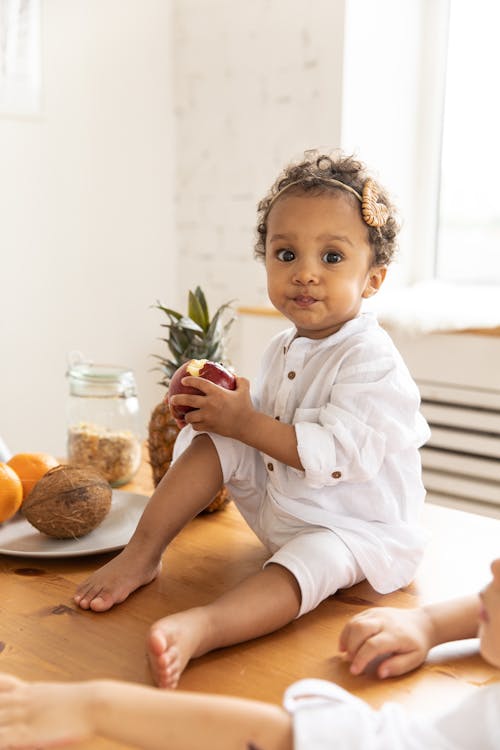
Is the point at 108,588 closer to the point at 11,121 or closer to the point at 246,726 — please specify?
the point at 246,726

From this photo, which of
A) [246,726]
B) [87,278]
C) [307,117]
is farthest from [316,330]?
[87,278]

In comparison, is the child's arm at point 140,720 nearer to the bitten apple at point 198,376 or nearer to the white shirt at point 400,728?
the white shirt at point 400,728

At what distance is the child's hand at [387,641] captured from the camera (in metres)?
0.78

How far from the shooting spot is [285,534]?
103 centimetres

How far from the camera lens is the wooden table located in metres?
0.77

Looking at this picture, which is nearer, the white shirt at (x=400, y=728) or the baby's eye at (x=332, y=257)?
the white shirt at (x=400, y=728)

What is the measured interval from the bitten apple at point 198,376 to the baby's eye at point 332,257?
0.19 meters

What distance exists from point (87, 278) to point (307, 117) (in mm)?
843

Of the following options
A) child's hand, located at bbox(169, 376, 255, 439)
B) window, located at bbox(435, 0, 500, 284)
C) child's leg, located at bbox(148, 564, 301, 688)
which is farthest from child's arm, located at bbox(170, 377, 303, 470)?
window, located at bbox(435, 0, 500, 284)

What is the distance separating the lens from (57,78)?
8.09 ft

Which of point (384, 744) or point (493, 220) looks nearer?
point (384, 744)

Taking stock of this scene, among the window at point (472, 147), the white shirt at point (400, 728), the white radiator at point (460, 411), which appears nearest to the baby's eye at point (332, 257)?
the white shirt at point (400, 728)

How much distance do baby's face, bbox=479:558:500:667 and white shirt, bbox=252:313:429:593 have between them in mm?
363

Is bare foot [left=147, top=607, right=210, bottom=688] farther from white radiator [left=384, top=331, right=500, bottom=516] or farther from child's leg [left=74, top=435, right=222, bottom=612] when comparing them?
white radiator [left=384, top=331, right=500, bottom=516]
